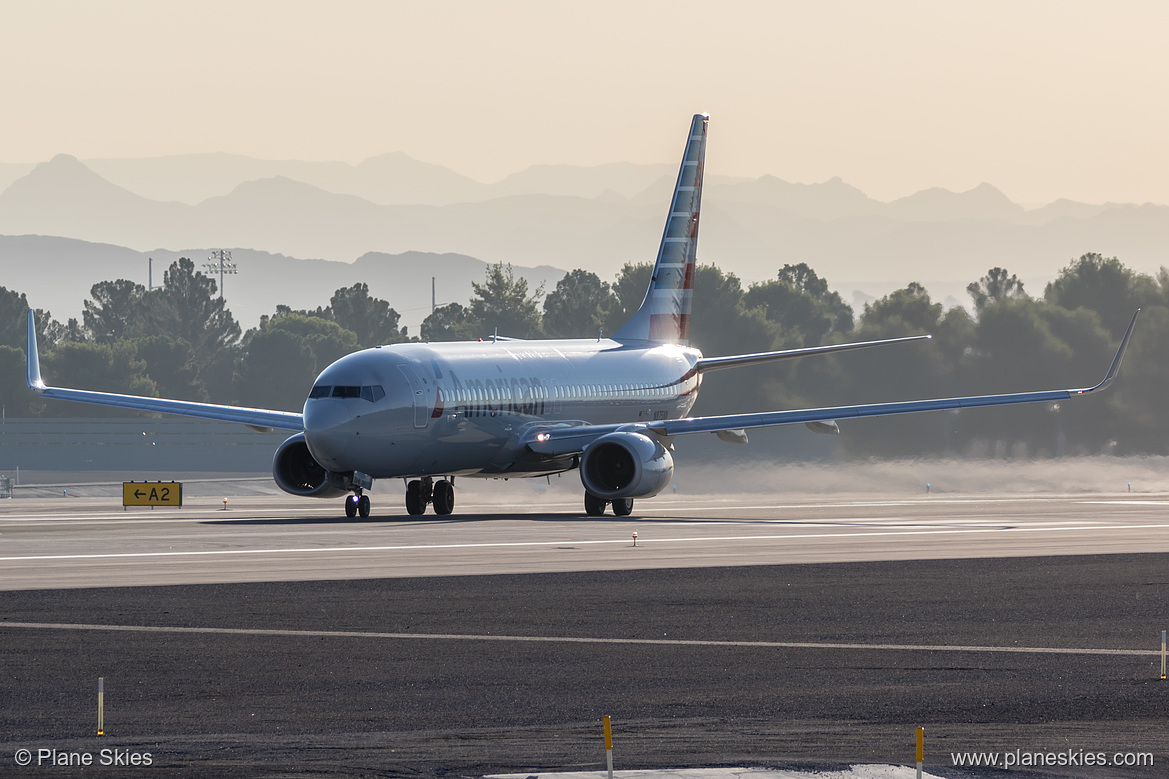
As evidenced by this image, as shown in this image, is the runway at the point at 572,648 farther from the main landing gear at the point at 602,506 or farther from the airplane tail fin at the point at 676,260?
the airplane tail fin at the point at 676,260

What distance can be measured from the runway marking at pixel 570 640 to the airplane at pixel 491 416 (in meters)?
21.8

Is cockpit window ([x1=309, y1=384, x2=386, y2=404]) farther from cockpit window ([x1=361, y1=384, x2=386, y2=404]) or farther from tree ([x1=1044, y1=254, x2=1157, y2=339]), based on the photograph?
tree ([x1=1044, y1=254, x2=1157, y2=339])

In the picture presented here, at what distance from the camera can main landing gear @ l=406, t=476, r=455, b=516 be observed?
49.2 metres

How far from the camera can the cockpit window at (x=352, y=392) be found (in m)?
44.6

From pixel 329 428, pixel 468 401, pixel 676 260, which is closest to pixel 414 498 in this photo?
pixel 468 401

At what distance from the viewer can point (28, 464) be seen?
123m

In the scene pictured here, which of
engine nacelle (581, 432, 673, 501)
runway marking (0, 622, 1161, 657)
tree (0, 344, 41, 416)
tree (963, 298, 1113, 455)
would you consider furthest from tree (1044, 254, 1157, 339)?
runway marking (0, 622, 1161, 657)

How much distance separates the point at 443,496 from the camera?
161 ft

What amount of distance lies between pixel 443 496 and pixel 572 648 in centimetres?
2883

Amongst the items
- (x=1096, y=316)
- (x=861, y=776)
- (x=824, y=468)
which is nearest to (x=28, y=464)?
(x=824, y=468)

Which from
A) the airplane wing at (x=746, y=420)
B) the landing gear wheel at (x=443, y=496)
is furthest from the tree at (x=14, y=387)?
the airplane wing at (x=746, y=420)

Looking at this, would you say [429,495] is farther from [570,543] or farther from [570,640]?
[570,640]

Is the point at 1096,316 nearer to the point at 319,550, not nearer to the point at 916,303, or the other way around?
the point at 916,303

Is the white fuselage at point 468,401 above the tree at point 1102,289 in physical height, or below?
below
